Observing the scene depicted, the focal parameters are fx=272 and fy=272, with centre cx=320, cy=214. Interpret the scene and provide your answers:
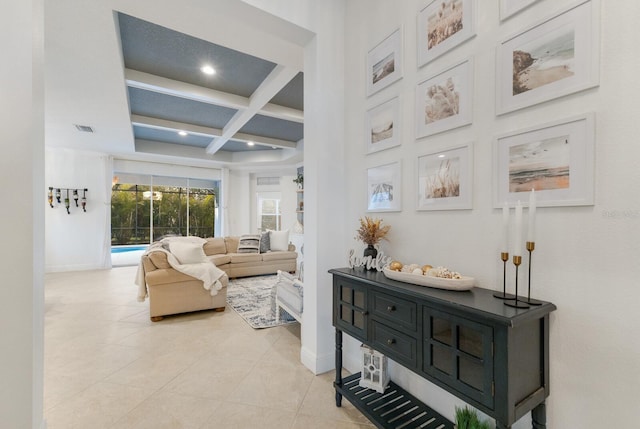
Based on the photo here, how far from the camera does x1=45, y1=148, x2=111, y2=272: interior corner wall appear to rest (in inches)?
239

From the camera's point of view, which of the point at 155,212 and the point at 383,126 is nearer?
the point at 383,126

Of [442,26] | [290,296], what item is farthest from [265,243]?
[442,26]

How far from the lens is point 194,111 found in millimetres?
4777

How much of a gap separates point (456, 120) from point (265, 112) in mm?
3613

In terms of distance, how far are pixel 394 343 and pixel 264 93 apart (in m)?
3.47

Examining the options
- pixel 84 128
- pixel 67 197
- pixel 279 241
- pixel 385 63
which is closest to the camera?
pixel 385 63

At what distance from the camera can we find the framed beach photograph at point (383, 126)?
1.94 meters

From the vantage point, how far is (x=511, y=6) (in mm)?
1300

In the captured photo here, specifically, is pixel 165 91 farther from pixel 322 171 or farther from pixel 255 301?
pixel 255 301

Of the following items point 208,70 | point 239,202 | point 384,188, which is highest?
point 208,70

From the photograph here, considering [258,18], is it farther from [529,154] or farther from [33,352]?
[33,352]

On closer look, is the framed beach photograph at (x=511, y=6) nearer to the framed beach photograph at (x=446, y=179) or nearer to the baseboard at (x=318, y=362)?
the framed beach photograph at (x=446, y=179)

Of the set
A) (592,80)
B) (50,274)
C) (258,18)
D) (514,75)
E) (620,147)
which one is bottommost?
(50,274)

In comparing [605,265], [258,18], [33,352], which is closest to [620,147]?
[605,265]
